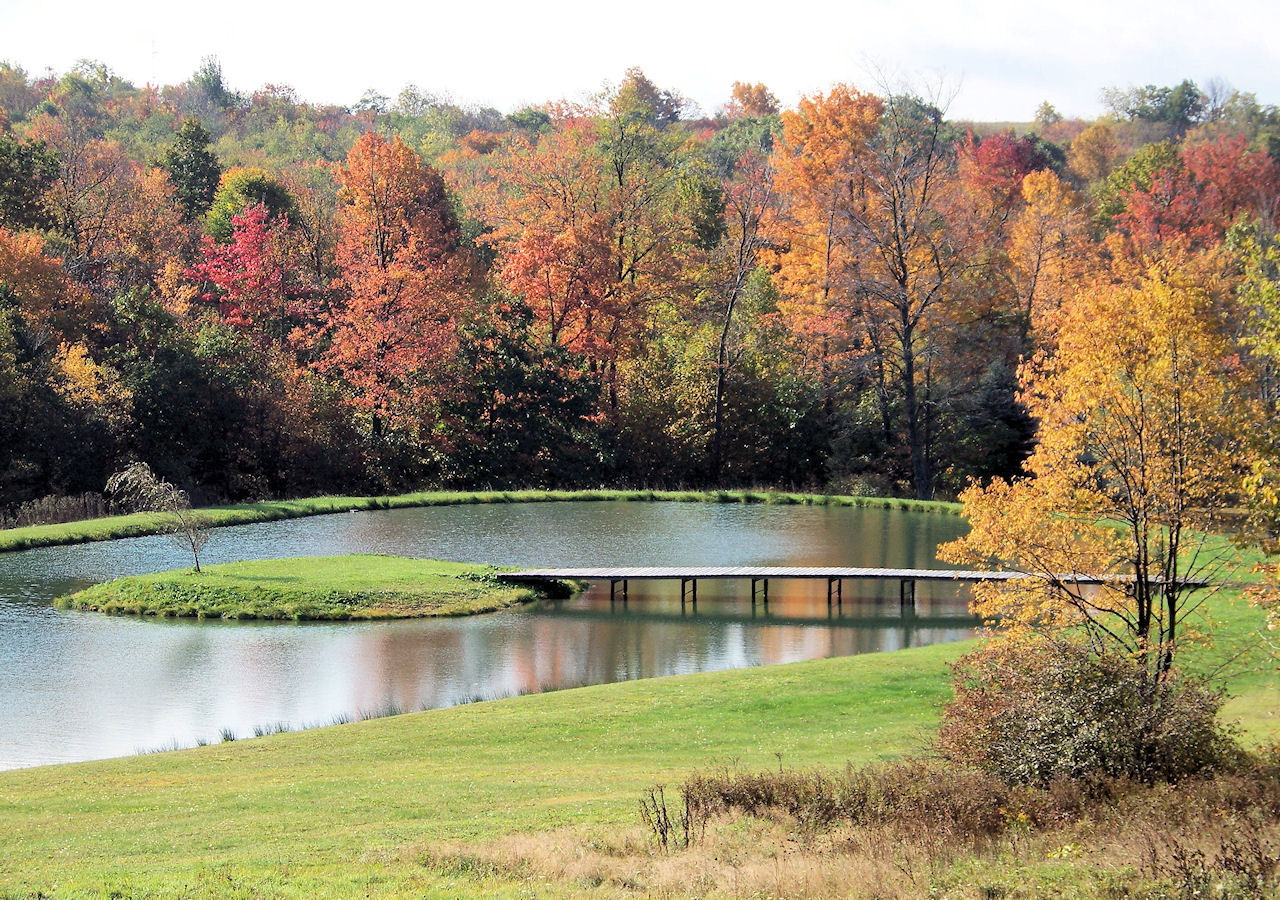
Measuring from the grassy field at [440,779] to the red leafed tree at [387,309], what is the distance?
30127mm

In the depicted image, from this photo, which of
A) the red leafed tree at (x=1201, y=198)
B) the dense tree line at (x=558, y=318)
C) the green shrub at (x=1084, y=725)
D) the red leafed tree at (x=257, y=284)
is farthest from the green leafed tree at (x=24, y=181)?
the red leafed tree at (x=1201, y=198)

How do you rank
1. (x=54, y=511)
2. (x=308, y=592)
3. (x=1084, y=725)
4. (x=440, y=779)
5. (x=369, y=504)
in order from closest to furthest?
(x=1084, y=725)
(x=440, y=779)
(x=308, y=592)
(x=54, y=511)
(x=369, y=504)

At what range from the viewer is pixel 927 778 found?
11.9 metres

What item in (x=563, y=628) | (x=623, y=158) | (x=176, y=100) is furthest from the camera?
(x=176, y=100)

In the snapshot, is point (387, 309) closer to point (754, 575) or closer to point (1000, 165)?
point (754, 575)

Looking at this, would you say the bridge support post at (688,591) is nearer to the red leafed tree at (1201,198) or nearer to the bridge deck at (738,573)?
the bridge deck at (738,573)

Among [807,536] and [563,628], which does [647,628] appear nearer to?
[563,628]

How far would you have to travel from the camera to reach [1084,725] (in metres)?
12.0

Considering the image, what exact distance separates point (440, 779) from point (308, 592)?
1414 centimetres

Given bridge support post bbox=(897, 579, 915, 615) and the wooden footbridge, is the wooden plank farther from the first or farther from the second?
bridge support post bbox=(897, 579, 915, 615)

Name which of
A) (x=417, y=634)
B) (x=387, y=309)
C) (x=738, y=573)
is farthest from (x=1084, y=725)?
(x=387, y=309)

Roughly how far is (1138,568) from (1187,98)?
123 meters

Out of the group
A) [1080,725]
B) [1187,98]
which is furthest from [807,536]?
[1187,98]

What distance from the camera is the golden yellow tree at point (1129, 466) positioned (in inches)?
632
